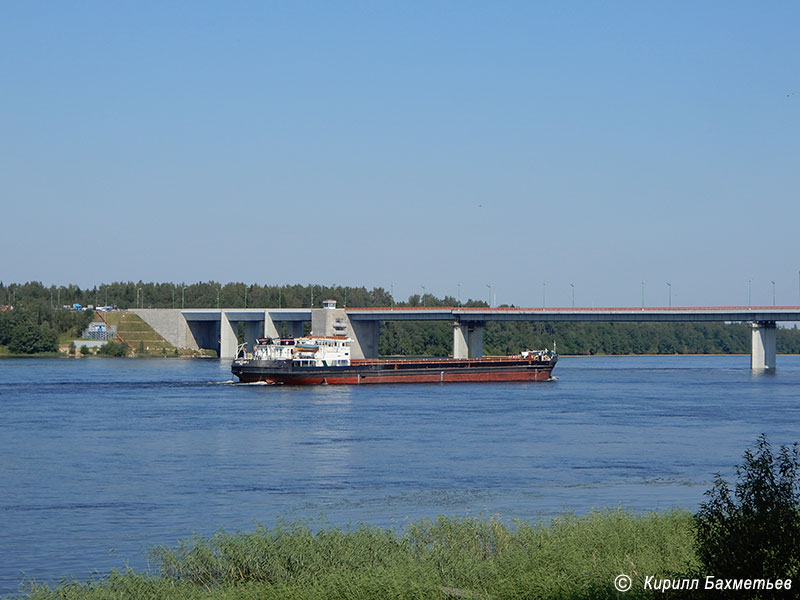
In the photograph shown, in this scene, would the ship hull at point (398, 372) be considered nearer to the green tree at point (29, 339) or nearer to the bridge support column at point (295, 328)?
the bridge support column at point (295, 328)

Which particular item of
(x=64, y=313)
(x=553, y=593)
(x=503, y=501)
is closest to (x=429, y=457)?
(x=503, y=501)

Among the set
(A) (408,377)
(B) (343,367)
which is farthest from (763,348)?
(B) (343,367)

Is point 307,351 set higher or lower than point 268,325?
lower

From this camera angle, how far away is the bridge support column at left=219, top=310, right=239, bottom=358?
163 metres

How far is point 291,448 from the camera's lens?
48.9 meters

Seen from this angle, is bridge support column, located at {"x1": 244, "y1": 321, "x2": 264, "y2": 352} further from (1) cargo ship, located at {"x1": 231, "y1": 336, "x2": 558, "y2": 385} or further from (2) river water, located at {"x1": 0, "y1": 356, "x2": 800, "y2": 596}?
(2) river water, located at {"x1": 0, "y1": 356, "x2": 800, "y2": 596}

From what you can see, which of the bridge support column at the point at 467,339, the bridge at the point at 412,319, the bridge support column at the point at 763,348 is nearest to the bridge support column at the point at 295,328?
the bridge at the point at 412,319

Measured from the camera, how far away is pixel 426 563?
20.0 m

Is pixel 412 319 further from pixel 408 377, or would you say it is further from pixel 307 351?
pixel 307 351

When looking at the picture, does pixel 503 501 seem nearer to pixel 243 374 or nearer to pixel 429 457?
pixel 429 457

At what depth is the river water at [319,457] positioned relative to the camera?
29519 millimetres

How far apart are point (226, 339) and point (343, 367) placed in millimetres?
67699

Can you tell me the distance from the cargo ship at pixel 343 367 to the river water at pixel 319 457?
7.76 m

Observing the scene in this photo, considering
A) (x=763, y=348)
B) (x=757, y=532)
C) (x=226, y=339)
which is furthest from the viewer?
(x=226, y=339)
